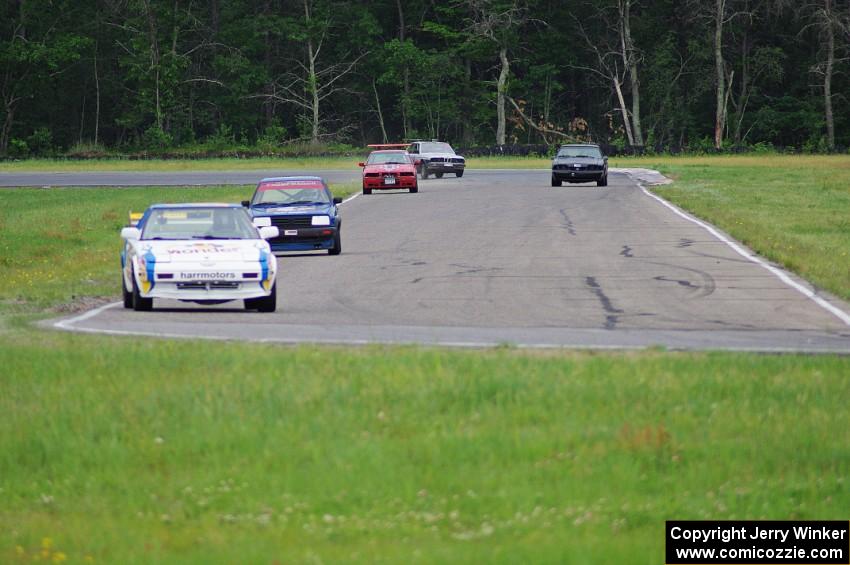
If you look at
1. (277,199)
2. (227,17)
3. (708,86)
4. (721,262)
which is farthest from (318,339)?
(227,17)

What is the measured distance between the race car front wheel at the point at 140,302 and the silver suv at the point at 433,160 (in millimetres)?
43011

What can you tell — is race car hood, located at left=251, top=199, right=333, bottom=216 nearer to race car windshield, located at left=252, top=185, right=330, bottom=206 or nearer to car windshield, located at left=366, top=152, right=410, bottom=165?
race car windshield, located at left=252, top=185, right=330, bottom=206

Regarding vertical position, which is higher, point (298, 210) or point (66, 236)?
point (298, 210)

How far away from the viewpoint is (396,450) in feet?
30.2

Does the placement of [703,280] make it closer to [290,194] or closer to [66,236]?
[290,194]

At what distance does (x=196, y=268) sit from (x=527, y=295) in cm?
472

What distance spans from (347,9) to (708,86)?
26519 mm

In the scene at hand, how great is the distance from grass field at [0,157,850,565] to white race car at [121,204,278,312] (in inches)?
132

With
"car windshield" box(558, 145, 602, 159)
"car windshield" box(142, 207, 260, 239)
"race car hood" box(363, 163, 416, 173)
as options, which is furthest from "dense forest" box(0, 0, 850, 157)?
"car windshield" box(142, 207, 260, 239)

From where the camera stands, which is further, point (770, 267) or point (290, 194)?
point (290, 194)

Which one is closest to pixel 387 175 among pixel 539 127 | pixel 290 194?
pixel 290 194

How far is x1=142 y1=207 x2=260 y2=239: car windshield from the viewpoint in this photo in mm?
17656

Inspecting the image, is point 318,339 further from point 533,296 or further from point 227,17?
point 227,17

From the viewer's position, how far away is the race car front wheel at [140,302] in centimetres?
1678
